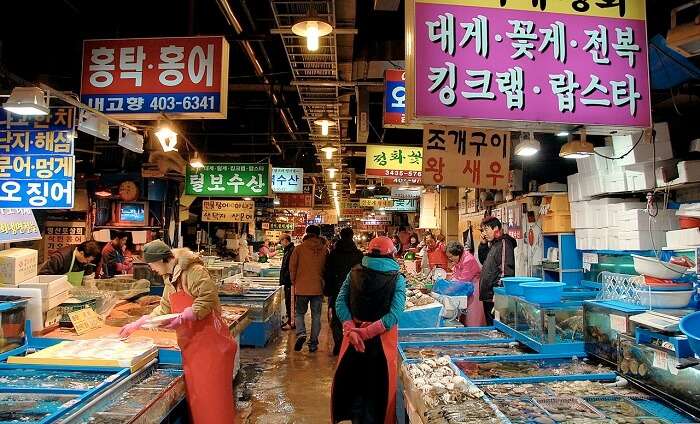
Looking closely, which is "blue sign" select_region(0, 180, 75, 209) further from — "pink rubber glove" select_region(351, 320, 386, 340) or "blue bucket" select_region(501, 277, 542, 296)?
"blue bucket" select_region(501, 277, 542, 296)

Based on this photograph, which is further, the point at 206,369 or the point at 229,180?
the point at 229,180

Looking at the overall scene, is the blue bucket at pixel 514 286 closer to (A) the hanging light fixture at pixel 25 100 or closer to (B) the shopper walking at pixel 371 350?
(B) the shopper walking at pixel 371 350

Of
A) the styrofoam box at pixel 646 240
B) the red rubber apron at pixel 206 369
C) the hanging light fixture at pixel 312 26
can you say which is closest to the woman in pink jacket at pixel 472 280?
the styrofoam box at pixel 646 240

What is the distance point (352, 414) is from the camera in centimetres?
443

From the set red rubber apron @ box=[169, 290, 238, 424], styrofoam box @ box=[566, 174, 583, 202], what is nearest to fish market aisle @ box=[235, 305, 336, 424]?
red rubber apron @ box=[169, 290, 238, 424]

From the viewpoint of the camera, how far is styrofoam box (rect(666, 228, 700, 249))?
584 cm

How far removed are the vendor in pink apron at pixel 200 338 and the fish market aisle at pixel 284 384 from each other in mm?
A: 1352

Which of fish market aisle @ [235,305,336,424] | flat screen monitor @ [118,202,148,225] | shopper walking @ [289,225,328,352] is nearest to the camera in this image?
fish market aisle @ [235,305,336,424]

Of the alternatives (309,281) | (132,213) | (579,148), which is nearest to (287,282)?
(309,281)

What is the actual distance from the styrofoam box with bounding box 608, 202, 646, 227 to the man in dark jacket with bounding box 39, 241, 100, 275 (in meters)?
9.53

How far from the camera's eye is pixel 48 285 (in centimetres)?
463

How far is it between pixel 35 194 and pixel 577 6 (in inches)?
219

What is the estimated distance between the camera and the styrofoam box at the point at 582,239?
28.4 ft

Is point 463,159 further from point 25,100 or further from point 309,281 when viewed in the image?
point 25,100
